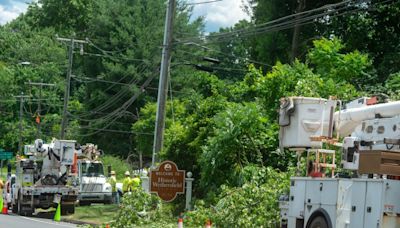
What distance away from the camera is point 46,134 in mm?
79562

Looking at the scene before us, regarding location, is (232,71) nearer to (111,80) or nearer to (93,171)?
(111,80)

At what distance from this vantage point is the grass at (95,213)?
30.8m

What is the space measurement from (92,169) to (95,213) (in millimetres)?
6557

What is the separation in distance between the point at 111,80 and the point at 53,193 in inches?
1243

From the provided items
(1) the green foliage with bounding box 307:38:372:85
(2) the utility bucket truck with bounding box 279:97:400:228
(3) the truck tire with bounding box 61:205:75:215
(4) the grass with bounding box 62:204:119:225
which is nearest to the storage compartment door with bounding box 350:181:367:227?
(2) the utility bucket truck with bounding box 279:97:400:228

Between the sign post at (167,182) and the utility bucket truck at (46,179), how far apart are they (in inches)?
396

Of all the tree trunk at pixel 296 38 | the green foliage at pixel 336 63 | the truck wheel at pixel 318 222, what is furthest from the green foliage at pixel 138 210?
the tree trunk at pixel 296 38

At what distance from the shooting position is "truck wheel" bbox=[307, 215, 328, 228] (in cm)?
1418

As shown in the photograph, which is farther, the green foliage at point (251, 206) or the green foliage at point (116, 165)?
the green foliage at point (116, 165)

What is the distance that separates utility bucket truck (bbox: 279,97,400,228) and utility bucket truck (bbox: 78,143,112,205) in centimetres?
2091

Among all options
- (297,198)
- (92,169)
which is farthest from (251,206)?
(92,169)

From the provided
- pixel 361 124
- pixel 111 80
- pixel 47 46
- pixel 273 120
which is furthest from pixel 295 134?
pixel 47 46

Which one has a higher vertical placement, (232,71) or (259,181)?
(232,71)

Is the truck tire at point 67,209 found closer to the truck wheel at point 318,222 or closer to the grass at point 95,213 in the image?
the grass at point 95,213
